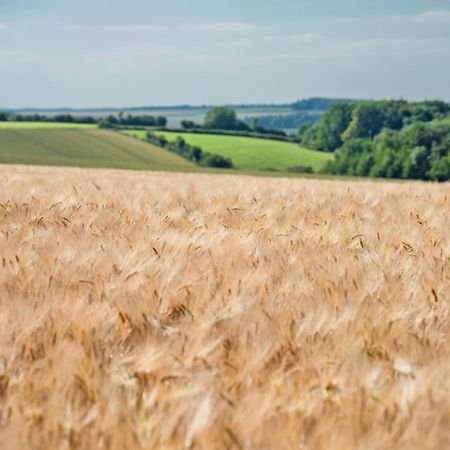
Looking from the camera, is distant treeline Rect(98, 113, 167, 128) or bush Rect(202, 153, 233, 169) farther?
distant treeline Rect(98, 113, 167, 128)

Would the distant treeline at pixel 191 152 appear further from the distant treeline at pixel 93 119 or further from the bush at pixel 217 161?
the distant treeline at pixel 93 119

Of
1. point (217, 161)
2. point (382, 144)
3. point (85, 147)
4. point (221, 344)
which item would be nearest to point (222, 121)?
point (382, 144)

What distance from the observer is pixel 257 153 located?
9644 centimetres

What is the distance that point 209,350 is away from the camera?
1.83 metres

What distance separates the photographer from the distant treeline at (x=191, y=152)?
90.6m

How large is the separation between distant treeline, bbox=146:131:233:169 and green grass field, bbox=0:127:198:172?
4254 millimetres

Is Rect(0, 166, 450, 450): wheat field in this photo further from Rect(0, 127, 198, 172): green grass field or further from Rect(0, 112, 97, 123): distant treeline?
Rect(0, 112, 97, 123): distant treeline

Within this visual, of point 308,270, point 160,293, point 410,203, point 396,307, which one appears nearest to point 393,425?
point 396,307

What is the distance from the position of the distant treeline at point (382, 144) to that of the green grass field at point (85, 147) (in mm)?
24803

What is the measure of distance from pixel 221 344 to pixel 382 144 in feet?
334

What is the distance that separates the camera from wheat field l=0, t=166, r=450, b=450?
4.59 ft

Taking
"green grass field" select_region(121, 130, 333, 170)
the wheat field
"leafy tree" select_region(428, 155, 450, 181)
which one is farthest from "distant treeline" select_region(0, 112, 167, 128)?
the wheat field

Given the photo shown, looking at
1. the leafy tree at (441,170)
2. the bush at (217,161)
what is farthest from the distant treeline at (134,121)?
the leafy tree at (441,170)

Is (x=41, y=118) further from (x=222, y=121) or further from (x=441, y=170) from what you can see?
(x=441, y=170)
